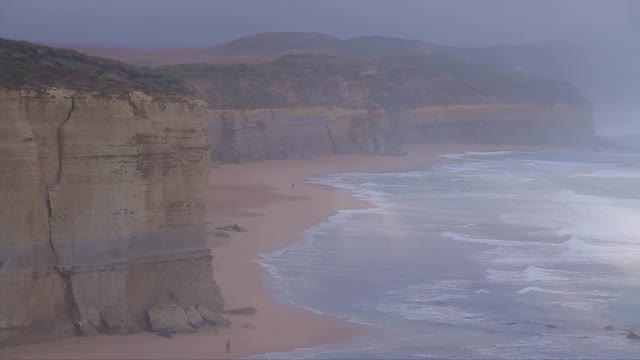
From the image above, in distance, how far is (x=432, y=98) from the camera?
70812mm

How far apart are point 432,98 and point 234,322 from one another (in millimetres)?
56080

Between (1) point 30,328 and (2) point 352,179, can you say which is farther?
(2) point 352,179

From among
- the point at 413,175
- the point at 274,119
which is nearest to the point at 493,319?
the point at 413,175

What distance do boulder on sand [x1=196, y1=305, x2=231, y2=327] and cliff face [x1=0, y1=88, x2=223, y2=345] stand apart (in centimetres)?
17

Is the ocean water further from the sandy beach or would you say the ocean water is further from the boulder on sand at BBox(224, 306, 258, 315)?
the boulder on sand at BBox(224, 306, 258, 315)

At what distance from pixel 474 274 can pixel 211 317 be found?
7.04 metres

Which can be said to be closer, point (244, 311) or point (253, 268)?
point (244, 311)

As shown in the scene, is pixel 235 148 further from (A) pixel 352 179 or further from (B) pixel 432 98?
(B) pixel 432 98

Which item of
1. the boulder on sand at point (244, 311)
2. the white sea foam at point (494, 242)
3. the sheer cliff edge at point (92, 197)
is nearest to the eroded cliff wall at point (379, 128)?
the white sea foam at point (494, 242)

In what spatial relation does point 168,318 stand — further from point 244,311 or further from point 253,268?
point 253,268

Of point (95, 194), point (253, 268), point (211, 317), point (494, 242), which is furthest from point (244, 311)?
point (494, 242)

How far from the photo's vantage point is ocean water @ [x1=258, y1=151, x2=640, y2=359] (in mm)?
15680

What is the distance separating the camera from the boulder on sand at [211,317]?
1529cm

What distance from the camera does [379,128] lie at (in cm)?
5844
